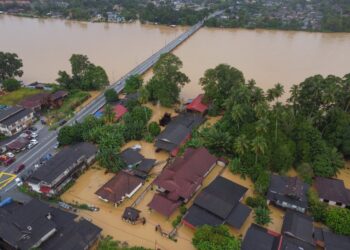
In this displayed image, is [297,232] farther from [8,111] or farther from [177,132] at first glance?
[8,111]

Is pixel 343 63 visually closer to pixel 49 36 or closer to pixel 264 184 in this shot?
pixel 264 184

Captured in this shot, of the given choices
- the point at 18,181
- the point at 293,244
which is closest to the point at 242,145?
the point at 293,244

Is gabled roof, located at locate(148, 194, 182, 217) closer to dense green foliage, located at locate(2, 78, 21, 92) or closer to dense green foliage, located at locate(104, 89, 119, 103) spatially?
dense green foliage, located at locate(104, 89, 119, 103)

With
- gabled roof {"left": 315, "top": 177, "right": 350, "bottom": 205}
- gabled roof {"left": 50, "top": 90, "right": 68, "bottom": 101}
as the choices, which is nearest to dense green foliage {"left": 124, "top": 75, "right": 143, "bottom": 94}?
gabled roof {"left": 50, "top": 90, "right": 68, "bottom": 101}

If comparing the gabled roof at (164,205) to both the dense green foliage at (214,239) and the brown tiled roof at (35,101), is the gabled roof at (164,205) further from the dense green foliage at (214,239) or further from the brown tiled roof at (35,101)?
the brown tiled roof at (35,101)

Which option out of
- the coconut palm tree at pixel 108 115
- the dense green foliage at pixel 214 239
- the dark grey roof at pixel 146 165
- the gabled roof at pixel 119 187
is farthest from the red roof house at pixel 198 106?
the dense green foliage at pixel 214 239

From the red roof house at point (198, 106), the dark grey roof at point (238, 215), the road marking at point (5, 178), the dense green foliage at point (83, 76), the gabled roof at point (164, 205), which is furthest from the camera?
the dense green foliage at point (83, 76)

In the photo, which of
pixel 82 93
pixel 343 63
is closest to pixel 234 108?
pixel 82 93
